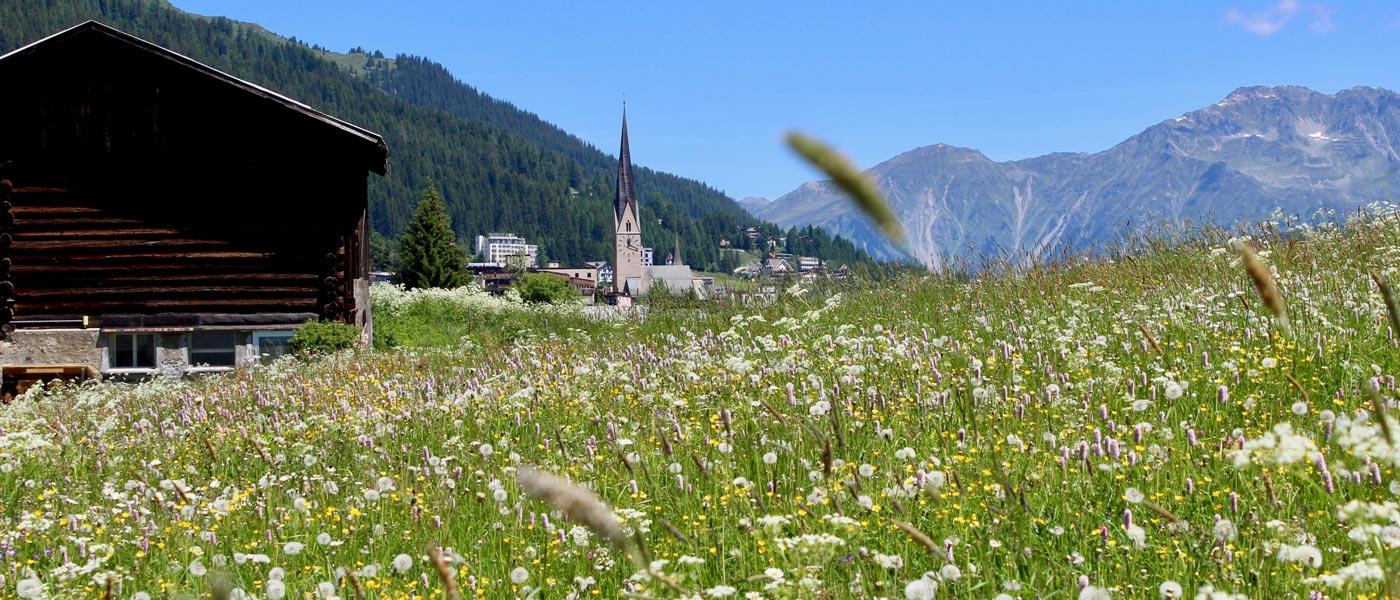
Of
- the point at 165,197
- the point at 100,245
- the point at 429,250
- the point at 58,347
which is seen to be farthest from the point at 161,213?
the point at 429,250

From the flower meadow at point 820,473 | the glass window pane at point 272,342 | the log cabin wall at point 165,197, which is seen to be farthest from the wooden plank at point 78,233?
the flower meadow at point 820,473

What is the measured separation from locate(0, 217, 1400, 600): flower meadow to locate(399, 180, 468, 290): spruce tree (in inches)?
3412

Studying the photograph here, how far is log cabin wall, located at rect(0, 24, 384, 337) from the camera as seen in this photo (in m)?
20.9

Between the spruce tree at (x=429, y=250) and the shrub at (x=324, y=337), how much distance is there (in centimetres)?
7395

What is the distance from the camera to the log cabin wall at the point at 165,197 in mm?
20938

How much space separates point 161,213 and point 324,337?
507 centimetres

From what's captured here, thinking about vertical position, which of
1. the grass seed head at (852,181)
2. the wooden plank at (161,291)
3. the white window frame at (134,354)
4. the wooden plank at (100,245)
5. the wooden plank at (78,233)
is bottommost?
the white window frame at (134,354)

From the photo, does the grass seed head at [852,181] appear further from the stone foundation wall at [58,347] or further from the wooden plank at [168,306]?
the stone foundation wall at [58,347]

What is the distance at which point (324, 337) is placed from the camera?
19828mm

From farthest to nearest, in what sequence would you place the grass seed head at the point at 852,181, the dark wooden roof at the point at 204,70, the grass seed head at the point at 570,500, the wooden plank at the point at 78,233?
the wooden plank at the point at 78,233
the dark wooden roof at the point at 204,70
the grass seed head at the point at 570,500
the grass seed head at the point at 852,181

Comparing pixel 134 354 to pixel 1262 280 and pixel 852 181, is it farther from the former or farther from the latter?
pixel 852 181

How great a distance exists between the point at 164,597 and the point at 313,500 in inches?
48.7

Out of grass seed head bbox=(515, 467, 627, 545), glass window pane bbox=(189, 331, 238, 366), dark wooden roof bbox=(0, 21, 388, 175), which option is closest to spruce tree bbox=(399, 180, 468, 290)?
glass window pane bbox=(189, 331, 238, 366)

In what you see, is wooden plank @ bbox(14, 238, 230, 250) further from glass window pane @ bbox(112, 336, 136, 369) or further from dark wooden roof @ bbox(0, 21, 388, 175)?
dark wooden roof @ bbox(0, 21, 388, 175)
